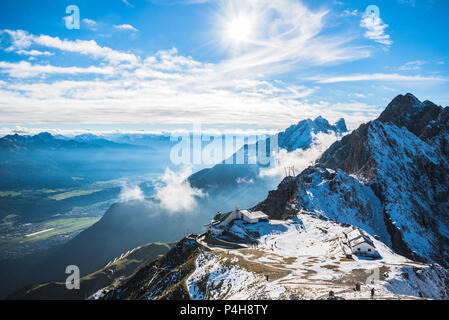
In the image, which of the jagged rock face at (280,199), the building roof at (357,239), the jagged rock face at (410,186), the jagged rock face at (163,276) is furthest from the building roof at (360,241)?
the jagged rock face at (410,186)

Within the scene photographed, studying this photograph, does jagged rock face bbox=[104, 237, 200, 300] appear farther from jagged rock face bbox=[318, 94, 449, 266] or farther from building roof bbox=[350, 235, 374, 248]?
jagged rock face bbox=[318, 94, 449, 266]

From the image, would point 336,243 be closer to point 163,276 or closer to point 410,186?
point 163,276

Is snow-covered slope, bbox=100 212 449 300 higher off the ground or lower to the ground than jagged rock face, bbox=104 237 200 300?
higher

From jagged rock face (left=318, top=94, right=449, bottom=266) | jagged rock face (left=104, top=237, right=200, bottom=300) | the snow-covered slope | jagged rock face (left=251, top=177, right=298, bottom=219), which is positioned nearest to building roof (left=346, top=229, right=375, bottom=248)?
the snow-covered slope

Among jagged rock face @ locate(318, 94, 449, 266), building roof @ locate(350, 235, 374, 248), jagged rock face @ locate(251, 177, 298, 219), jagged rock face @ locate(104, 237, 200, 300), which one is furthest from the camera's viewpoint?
jagged rock face @ locate(251, 177, 298, 219)

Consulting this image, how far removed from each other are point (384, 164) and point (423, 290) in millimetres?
148926

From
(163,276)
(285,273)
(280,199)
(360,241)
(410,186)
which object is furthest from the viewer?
(410,186)

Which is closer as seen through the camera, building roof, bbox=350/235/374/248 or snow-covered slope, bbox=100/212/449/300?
snow-covered slope, bbox=100/212/449/300

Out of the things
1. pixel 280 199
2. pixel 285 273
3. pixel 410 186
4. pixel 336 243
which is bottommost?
Result: pixel 280 199

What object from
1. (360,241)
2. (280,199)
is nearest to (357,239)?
(360,241)

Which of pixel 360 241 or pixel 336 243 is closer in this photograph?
pixel 360 241

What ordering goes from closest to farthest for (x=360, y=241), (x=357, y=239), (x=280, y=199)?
(x=360, y=241), (x=357, y=239), (x=280, y=199)

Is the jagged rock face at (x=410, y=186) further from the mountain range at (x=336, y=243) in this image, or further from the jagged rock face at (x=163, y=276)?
the jagged rock face at (x=163, y=276)

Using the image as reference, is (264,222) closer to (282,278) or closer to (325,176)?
(282,278)
